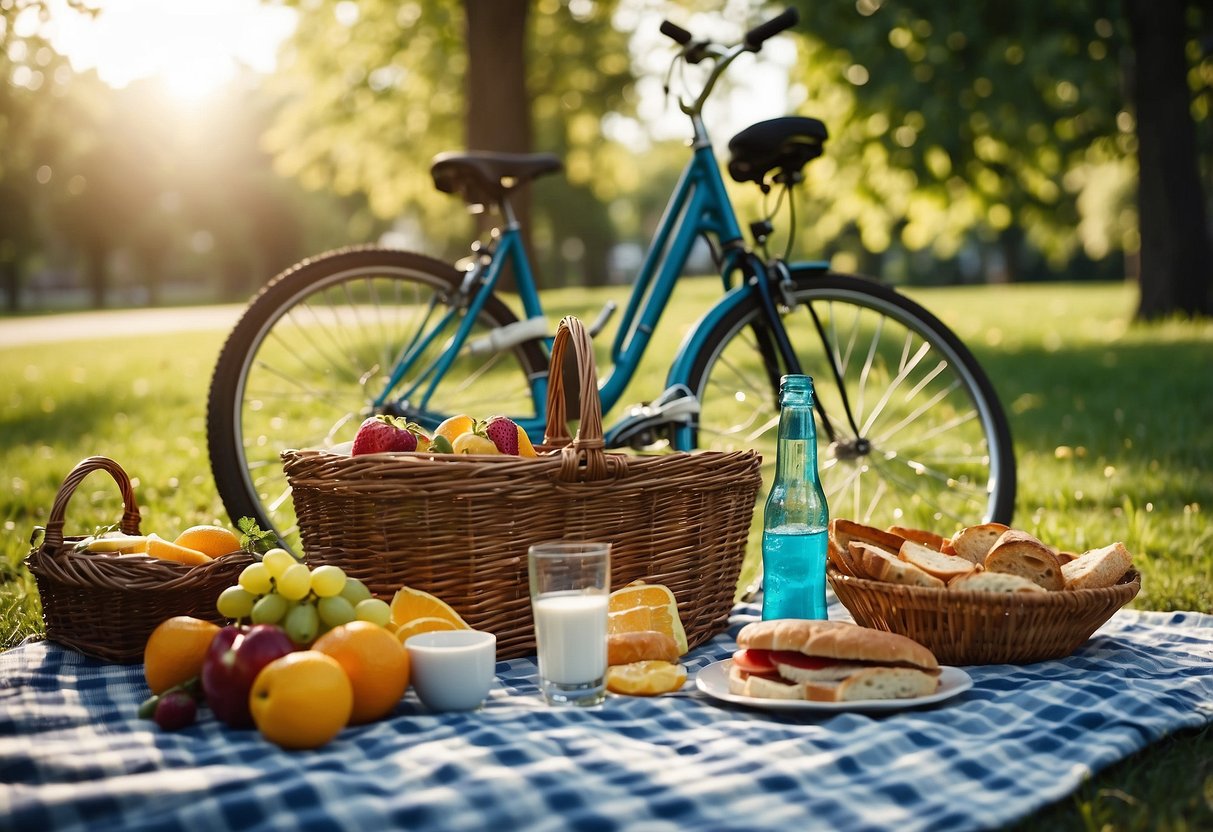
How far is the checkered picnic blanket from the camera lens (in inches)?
69.3

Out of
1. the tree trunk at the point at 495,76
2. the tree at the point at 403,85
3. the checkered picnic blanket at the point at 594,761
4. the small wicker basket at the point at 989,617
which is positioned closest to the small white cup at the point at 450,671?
the checkered picnic blanket at the point at 594,761

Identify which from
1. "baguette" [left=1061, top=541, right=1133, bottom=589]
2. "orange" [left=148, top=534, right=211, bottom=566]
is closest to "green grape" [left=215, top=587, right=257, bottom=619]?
"orange" [left=148, top=534, right=211, bottom=566]

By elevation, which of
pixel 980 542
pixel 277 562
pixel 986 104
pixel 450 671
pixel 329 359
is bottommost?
pixel 450 671

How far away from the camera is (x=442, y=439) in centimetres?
264

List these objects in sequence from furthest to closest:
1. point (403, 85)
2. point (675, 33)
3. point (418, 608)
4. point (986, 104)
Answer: point (403, 85), point (986, 104), point (675, 33), point (418, 608)

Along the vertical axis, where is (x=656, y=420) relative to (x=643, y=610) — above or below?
above

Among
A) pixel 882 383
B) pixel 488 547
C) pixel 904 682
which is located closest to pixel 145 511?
pixel 488 547

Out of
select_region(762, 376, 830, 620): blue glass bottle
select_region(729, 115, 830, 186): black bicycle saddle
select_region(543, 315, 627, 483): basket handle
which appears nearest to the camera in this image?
select_region(543, 315, 627, 483): basket handle

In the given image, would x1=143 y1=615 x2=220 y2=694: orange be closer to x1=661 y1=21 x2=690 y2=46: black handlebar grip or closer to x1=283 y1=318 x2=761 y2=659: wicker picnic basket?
x1=283 y1=318 x2=761 y2=659: wicker picnic basket

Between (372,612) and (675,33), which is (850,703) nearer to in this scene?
(372,612)

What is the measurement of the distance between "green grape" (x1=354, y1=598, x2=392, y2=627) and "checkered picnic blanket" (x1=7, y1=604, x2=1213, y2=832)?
20 centimetres

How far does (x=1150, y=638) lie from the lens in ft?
9.43

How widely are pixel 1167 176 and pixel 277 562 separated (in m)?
11.4

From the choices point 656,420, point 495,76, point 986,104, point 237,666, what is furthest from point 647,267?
point 986,104
